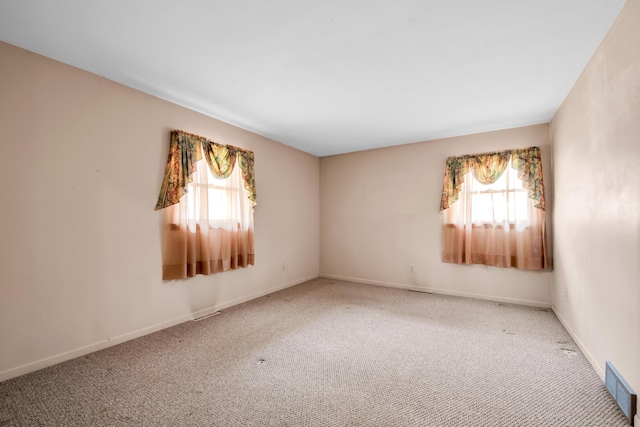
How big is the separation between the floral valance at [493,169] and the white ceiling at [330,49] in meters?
0.64

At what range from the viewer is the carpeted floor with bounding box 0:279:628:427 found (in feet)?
5.59

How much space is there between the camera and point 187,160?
3250 millimetres

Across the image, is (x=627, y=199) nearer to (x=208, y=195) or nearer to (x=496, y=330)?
(x=496, y=330)

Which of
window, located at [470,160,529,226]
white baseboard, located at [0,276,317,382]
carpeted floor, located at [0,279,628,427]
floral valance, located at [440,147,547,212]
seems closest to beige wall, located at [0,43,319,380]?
white baseboard, located at [0,276,317,382]

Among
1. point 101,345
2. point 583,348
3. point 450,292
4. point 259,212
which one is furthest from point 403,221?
point 101,345

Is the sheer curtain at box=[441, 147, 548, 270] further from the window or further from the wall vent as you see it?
the wall vent

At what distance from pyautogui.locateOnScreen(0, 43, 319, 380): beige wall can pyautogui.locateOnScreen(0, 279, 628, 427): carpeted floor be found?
0.26m

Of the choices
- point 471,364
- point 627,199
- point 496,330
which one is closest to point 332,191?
point 496,330

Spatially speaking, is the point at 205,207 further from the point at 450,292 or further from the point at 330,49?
the point at 450,292

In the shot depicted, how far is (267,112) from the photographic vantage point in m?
3.50

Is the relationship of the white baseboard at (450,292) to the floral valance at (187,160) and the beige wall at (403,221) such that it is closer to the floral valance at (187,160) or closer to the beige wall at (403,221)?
the beige wall at (403,221)

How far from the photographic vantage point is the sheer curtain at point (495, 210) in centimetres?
379

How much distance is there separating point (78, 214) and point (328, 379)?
8.15 feet

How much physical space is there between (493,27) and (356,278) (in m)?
4.22
